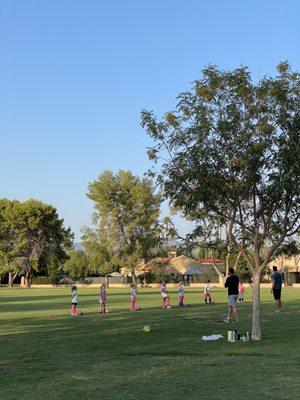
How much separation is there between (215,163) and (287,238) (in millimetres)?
2841

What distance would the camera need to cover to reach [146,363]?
36.0 feet

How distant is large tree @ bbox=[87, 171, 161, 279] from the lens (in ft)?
275

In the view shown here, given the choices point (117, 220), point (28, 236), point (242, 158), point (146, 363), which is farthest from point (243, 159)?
point (28, 236)

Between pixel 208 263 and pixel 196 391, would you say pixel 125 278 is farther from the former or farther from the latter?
pixel 196 391

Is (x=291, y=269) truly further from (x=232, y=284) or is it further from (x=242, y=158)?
(x=242, y=158)

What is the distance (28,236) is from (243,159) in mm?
81782

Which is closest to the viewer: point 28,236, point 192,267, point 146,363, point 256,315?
point 146,363

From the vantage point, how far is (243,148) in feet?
46.3

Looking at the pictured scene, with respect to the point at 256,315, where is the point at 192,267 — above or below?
above

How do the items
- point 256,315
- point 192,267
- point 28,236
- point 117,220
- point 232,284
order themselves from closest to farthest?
point 256,315, point 232,284, point 117,220, point 28,236, point 192,267

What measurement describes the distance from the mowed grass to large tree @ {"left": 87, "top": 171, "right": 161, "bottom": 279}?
64.9m

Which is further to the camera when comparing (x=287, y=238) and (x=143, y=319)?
(x=143, y=319)

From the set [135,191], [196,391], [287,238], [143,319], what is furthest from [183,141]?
[135,191]

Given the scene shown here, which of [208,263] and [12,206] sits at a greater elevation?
[12,206]
